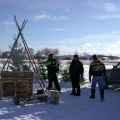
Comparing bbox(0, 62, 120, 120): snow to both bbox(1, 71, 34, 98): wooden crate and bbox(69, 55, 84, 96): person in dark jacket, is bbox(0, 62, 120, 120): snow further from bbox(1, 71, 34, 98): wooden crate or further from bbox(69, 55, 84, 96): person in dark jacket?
bbox(69, 55, 84, 96): person in dark jacket

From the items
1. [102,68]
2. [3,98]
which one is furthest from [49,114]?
[102,68]

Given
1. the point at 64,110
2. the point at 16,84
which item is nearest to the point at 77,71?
the point at 64,110

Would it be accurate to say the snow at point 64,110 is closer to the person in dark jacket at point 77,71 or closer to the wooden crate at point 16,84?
the wooden crate at point 16,84

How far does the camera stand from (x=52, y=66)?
739 cm

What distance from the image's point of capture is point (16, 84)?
6.25m

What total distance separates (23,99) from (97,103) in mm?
2567

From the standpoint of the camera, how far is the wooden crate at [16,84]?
20.2 feet

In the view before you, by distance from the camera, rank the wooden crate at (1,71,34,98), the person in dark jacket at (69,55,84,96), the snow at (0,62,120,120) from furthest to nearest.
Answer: the person in dark jacket at (69,55,84,96) → the wooden crate at (1,71,34,98) → the snow at (0,62,120,120)

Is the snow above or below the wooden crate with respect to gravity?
below

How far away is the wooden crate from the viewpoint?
6148mm

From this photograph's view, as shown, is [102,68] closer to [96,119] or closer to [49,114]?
[96,119]

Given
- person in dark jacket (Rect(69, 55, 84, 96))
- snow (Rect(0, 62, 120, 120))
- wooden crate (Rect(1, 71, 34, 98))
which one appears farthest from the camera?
person in dark jacket (Rect(69, 55, 84, 96))

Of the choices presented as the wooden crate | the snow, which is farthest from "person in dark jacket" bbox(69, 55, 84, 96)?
the wooden crate

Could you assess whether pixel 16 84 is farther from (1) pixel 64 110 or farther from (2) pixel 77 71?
(2) pixel 77 71
